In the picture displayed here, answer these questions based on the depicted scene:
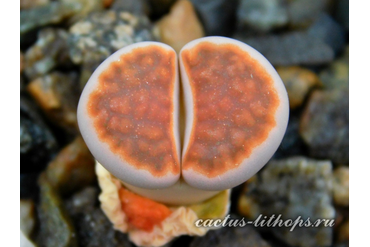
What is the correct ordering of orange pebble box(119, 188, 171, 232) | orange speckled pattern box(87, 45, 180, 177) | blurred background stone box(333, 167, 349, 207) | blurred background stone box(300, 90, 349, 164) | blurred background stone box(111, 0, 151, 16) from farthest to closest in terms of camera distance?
1. blurred background stone box(111, 0, 151, 16)
2. blurred background stone box(300, 90, 349, 164)
3. blurred background stone box(333, 167, 349, 207)
4. orange pebble box(119, 188, 171, 232)
5. orange speckled pattern box(87, 45, 180, 177)

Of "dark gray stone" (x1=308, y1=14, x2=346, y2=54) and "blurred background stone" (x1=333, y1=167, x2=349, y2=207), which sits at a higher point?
"dark gray stone" (x1=308, y1=14, x2=346, y2=54)

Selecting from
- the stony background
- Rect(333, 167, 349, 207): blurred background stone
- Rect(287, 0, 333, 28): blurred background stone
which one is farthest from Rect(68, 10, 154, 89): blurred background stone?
Rect(333, 167, 349, 207): blurred background stone

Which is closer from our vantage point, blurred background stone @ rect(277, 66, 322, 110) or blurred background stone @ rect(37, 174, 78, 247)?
blurred background stone @ rect(37, 174, 78, 247)

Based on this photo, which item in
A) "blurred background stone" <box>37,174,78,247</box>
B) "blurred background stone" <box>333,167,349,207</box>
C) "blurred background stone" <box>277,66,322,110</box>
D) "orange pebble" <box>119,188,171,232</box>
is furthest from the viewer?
"blurred background stone" <box>277,66,322,110</box>

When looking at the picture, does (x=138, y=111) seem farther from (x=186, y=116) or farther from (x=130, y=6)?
(x=130, y=6)

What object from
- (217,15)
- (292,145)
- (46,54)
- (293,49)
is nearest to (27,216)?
(46,54)

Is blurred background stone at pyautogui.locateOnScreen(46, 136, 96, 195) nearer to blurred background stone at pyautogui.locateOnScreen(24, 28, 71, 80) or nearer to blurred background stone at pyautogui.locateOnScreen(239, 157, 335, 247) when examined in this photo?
blurred background stone at pyautogui.locateOnScreen(24, 28, 71, 80)

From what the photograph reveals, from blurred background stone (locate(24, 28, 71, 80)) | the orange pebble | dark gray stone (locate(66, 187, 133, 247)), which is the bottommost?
dark gray stone (locate(66, 187, 133, 247))
